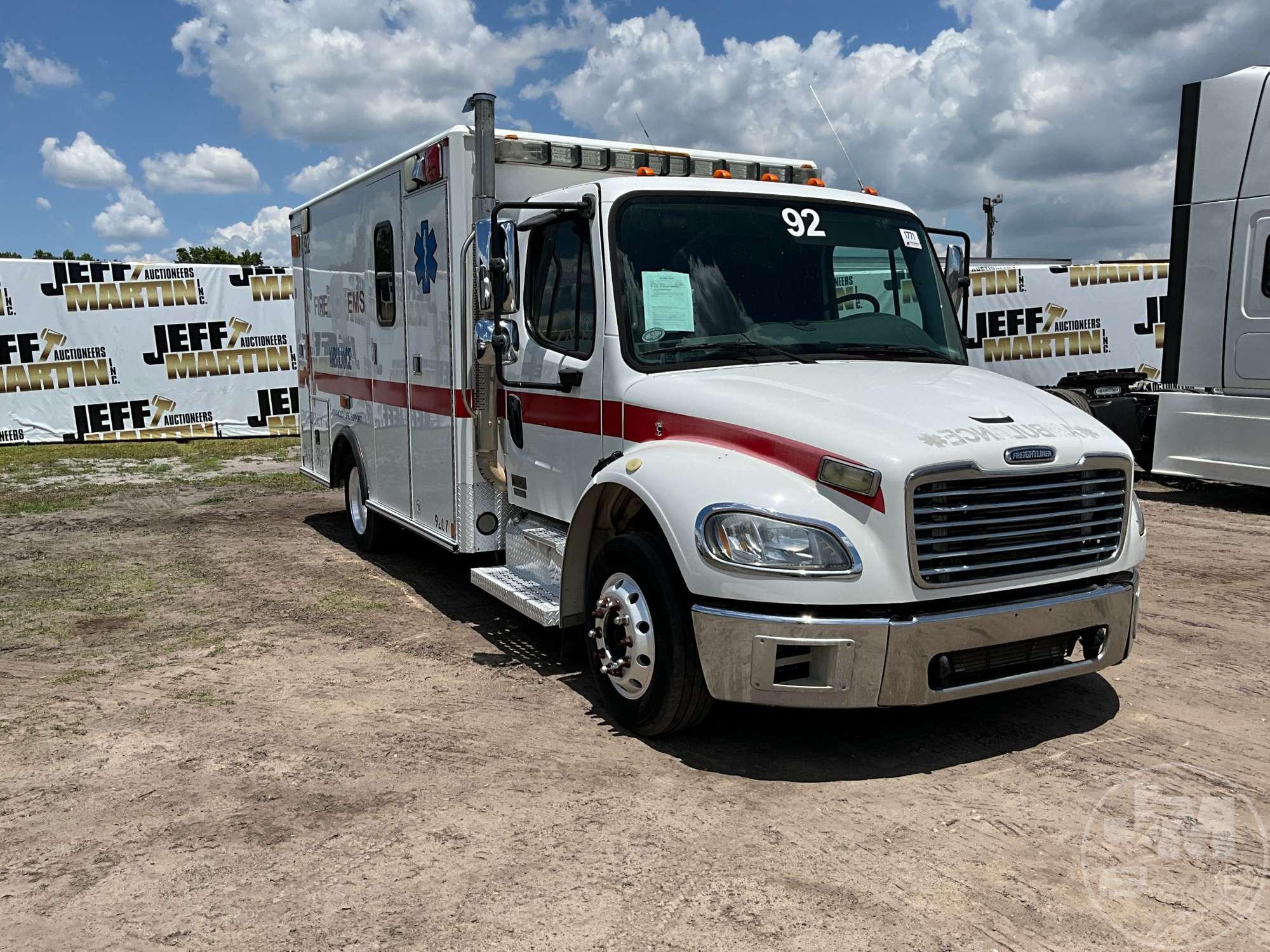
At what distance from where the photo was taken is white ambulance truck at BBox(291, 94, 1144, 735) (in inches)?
162

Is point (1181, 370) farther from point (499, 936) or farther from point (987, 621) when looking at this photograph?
point (499, 936)

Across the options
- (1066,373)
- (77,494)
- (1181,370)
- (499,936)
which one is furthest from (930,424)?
(1066,373)

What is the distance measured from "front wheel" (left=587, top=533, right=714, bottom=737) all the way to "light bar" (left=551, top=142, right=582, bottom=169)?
9.07 feet

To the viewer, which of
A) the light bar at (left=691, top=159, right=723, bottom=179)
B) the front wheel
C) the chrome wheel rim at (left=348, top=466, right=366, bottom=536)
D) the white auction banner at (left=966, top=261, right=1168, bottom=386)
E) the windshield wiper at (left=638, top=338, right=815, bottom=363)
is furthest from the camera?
the white auction banner at (left=966, top=261, right=1168, bottom=386)

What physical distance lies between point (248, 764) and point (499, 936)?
6.10 ft

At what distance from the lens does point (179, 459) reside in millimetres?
17234

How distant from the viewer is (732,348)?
513 cm

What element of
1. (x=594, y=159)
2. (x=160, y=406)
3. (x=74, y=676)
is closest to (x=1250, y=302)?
(x=594, y=159)

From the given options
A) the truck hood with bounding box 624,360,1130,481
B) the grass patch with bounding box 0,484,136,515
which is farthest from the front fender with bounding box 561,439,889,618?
the grass patch with bounding box 0,484,136,515

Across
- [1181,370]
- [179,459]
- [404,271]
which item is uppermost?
[404,271]

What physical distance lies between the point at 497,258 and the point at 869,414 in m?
2.16

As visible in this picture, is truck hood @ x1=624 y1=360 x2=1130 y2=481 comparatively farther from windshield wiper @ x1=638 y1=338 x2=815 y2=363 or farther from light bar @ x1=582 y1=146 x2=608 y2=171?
light bar @ x1=582 y1=146 x2=608 y2=171

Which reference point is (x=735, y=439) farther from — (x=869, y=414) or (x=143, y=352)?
(x=143, y=352)

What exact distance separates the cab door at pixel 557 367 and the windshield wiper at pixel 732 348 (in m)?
0.32
